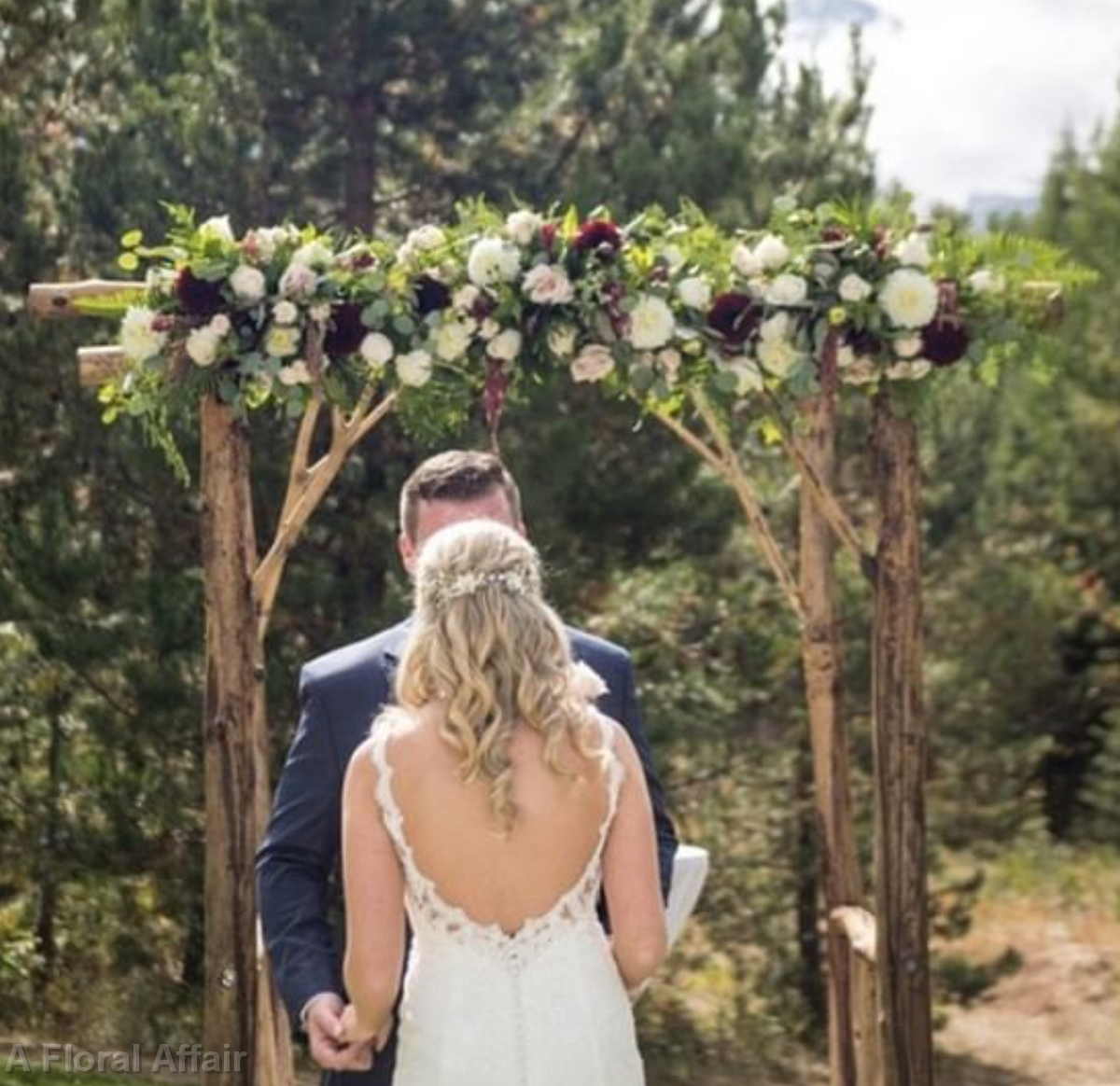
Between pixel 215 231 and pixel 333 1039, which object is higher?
pixel 215 231

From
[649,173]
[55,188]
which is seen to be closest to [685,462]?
[649,173]

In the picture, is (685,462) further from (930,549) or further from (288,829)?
(288,829)

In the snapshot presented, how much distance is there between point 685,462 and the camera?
34.1ft

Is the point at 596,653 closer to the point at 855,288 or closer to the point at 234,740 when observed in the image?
the point at 855,288

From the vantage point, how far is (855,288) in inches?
193

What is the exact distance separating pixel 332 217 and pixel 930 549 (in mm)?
5592

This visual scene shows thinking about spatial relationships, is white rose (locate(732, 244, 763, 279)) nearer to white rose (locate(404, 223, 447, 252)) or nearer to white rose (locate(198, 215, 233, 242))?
white rose (locate(404, 223, 447, 252))

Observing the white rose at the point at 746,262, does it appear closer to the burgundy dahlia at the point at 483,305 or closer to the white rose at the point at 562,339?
the white rose at the point at 562,339

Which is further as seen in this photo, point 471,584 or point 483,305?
point 483,305

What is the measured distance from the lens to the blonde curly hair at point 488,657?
99.3 inches

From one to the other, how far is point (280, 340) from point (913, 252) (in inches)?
58.6

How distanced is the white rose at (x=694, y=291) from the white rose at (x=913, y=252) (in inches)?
18.0

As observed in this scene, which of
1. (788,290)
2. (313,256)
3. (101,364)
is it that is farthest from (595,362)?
(101,364)

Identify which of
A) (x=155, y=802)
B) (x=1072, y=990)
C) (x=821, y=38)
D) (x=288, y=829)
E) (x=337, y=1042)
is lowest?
(x=1072, y=990)
